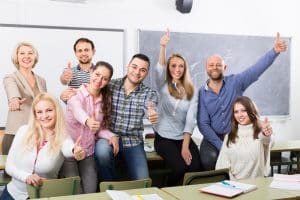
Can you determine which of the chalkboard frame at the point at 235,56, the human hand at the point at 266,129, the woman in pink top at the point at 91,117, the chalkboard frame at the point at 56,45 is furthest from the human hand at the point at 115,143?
the chalkboard frame at the point at 235,56

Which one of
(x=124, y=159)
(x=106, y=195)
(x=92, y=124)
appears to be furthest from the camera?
(x=124, y=159)

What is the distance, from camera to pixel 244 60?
5.91m

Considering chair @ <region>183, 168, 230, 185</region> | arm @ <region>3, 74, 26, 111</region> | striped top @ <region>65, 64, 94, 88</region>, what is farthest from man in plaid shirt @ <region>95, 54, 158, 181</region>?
arm @ <region>3, 74, 26, 111</region>

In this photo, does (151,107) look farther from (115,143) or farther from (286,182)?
(286,182)

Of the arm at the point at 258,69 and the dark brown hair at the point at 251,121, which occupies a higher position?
the arm at the point at 258,69

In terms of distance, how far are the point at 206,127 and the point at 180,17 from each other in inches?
91.2

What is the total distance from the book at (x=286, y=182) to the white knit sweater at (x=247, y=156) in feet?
1.36

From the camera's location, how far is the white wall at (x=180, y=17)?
4.82 meters

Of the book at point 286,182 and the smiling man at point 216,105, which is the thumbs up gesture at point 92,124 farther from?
the book at point 286,182

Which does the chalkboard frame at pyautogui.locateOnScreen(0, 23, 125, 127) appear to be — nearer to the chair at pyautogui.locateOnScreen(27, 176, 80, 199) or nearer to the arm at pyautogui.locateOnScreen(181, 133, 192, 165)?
the arm at pyautogui.locateOnScreen(181, 133, 192, 165)

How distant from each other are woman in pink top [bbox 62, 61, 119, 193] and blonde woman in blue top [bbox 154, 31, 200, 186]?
0.56 m

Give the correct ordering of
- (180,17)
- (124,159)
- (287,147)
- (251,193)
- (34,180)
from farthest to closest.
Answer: (180,17) < (287,147) < (124,159) < (34,180) < (251,193)

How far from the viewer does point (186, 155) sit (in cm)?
356

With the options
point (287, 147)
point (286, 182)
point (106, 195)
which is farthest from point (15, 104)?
point (287, 147)
